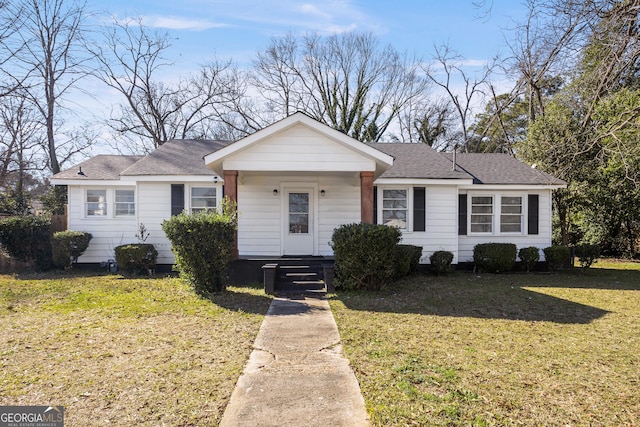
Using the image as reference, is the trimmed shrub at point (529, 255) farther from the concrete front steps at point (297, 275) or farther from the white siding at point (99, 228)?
the white siding at point (99, 228)

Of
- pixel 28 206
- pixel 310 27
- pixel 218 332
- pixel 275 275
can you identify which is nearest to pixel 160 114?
pixel 28 206

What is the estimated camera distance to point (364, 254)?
28.9 ft

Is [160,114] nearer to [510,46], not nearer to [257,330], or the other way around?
[510,46]

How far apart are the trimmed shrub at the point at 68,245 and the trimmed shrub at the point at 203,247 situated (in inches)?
213

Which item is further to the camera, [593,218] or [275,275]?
[593,218]

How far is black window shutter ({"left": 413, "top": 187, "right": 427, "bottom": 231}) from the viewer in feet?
41.0

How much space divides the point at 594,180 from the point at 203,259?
49.5 feet

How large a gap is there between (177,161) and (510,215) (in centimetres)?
1135

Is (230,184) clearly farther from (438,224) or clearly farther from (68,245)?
(438,224)

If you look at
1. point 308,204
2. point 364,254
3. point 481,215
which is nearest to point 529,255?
point 481,215

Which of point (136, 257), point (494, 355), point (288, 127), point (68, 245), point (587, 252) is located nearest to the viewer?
point (494, 355)

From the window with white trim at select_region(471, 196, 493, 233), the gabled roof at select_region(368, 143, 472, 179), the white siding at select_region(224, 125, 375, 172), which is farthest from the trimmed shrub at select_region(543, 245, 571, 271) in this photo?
the white siding at select_region(224, 125, 375, 172)

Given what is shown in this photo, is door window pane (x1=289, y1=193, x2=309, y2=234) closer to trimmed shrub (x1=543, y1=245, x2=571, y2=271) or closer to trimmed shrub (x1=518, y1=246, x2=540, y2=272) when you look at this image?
trimmed shrub (x1=518, y1=246, x2=540, y2=272)

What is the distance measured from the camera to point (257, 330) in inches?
244
